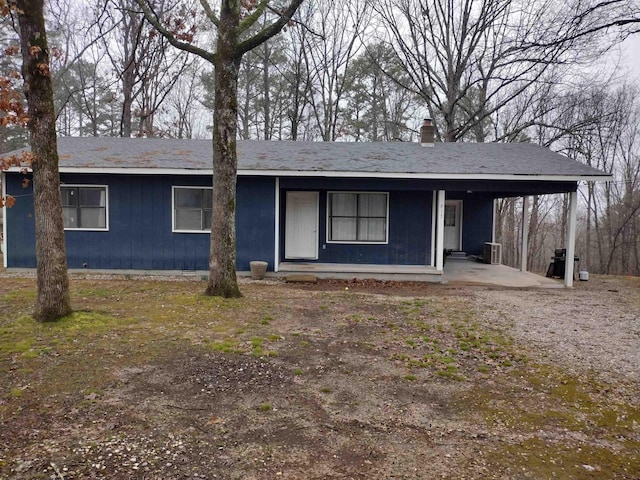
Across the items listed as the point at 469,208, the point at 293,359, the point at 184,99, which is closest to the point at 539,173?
the point at 469,208

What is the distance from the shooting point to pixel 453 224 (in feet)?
51.2

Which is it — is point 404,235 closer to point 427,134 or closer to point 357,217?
point 357,217

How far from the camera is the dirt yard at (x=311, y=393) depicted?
9.71 feet

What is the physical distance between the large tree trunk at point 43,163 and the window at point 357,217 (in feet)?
23.8

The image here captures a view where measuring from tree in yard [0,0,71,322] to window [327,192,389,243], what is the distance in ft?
23.8

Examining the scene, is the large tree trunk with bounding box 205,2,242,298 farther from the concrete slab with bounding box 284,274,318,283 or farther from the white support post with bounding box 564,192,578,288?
the white support post with bounding box 564,192,578,288

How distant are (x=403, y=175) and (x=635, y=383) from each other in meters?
6.74

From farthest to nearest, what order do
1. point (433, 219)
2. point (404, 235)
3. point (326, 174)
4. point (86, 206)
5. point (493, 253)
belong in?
point (493, 253), point (404, 235), point (433, 219), point (86, 206), point (326, 174)

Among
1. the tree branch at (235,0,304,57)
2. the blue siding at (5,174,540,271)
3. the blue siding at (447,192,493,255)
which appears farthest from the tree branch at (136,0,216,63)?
the blue siding at (447,192,493,255)

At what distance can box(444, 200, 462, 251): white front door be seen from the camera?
50.5 ft

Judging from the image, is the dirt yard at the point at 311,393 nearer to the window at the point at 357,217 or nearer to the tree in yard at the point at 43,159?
the tree in yard at the point at 43,159

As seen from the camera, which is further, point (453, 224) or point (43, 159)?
point (453, 224)

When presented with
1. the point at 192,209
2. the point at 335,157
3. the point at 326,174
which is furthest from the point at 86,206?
the point at 335,157

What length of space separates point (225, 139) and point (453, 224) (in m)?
10.2
